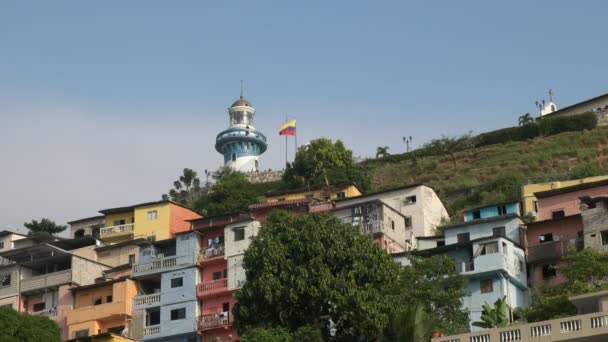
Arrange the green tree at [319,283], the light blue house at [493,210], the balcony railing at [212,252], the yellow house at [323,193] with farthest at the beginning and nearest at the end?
1. the yellow house at [323,193]
2. the light blue house at [493,210]
3. the balcony railing at [212,252]
4. the green tree at [319,283]

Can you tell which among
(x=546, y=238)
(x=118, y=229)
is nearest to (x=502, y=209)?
(x=546, y=238)

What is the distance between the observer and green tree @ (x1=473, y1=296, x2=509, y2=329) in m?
55.8

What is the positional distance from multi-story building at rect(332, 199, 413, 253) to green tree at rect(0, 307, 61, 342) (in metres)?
19.5

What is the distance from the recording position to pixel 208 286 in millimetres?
A: 71688

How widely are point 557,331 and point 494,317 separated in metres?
14.1

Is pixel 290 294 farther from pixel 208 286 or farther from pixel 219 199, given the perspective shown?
pixel 219 199

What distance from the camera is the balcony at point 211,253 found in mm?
73062

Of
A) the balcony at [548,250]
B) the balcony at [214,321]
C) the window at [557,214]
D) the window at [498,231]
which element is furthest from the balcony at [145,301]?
the window at [557,214]

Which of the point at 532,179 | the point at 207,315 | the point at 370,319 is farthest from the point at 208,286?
the point at 532,179

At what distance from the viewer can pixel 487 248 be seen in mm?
65125

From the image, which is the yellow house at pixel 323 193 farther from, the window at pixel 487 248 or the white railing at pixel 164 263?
the window at pixel 487 248

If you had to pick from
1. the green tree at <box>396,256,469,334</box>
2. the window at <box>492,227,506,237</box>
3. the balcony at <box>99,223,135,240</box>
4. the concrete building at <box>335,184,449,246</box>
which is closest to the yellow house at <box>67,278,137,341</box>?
the balcony at <box>99,223,135,240</box>

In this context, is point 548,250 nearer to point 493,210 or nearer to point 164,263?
point 493,210

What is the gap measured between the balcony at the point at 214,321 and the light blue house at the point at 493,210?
16.9 meters
